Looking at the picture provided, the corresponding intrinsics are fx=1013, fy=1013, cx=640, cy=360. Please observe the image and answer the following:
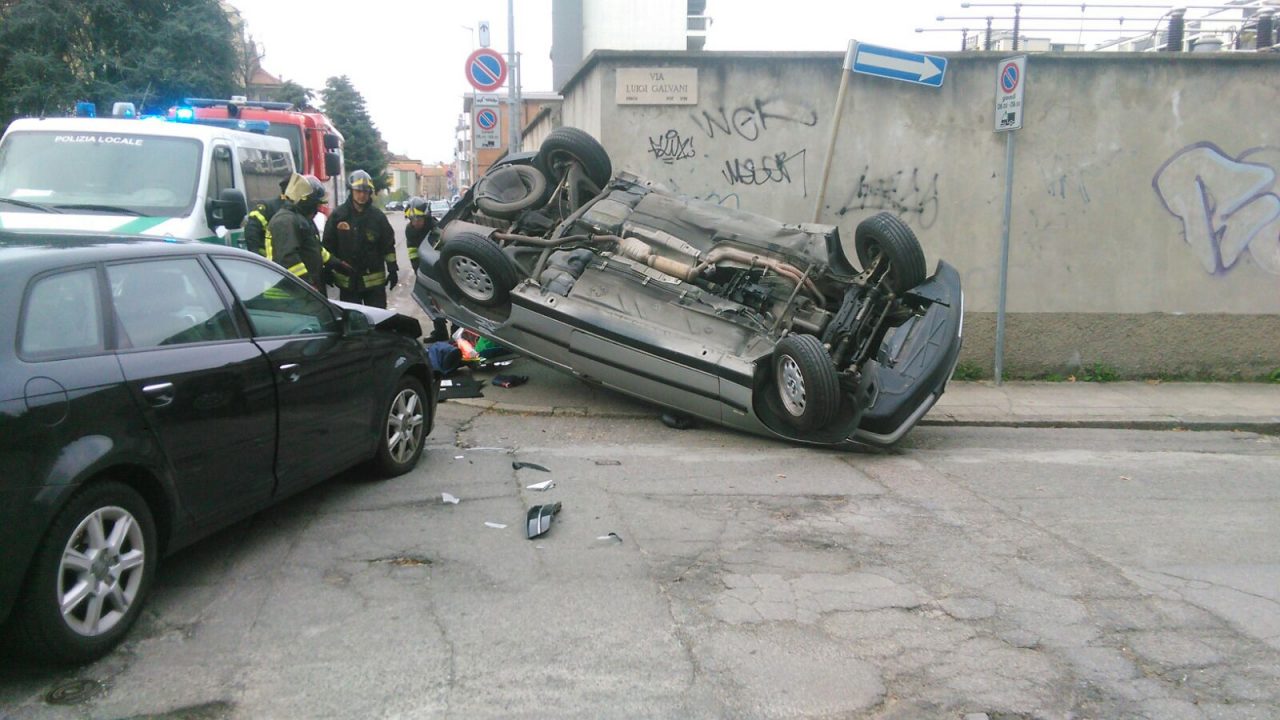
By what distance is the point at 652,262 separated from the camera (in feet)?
26.1

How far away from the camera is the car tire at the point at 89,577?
11.4 feet

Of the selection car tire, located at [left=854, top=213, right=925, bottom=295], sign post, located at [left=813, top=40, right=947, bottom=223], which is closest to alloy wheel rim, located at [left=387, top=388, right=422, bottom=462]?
car tire, located at [left=854, top=213, right=925, bottom=295]

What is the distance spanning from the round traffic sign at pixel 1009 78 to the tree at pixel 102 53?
67.1 feet

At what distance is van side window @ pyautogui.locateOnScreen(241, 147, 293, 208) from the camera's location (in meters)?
10.1

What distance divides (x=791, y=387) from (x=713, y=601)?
2.78 m

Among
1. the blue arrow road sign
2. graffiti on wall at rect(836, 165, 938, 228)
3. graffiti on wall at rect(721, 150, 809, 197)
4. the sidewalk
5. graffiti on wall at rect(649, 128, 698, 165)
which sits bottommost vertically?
the sidewalk

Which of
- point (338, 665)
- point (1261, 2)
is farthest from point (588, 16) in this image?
point (338, 665)

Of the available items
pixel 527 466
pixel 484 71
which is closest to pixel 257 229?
pixel 527 466

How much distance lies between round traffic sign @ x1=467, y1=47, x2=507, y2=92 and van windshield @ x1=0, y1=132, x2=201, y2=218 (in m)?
5.97

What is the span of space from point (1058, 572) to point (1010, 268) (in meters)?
6.05

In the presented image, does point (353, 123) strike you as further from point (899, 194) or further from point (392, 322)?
point (392, 322)

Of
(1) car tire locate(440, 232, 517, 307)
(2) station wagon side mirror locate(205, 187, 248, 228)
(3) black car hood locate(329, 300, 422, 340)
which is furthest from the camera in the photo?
(2) station wagon side mirror locate(205, 187, 248, 228)

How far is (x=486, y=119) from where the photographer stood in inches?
640

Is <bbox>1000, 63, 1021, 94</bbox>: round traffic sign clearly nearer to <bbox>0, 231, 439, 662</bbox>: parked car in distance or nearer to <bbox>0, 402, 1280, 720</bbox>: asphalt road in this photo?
<bbox>0, 402, 1280, 720</bbox>: asphalt road
